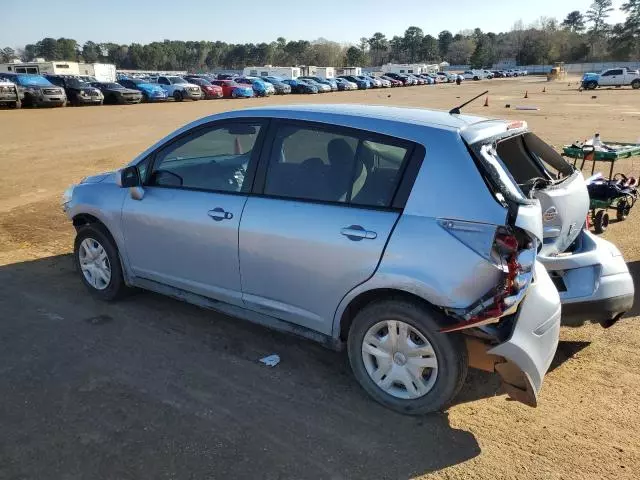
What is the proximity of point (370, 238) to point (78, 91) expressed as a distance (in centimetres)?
3003

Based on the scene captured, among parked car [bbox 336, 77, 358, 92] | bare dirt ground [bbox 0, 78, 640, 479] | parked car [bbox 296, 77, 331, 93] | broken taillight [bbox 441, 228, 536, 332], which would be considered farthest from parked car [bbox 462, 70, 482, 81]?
broken taillight [bbox 441, 228, 536, 332]

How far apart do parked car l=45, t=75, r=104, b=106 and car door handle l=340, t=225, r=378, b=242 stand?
29.7 meters

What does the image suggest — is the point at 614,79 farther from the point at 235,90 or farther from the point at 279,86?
the point at 235,90

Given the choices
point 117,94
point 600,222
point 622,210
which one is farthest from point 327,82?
point 600,222

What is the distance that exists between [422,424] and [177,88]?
35.3 meters

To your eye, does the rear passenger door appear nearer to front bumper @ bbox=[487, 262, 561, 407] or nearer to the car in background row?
front bumper @ bbox=[487, 262, 561, 407]

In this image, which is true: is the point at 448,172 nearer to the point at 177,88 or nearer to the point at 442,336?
the point at 442,336

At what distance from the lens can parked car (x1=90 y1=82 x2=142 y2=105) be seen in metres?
30.6

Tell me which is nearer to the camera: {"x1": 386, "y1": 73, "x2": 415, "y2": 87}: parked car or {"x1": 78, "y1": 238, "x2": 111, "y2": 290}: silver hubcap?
{"x1": 78, "y1": 238, "x2": 111, "y2": 290}: silver hubcap

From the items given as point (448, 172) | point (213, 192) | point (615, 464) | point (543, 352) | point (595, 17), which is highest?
point (595, 17)

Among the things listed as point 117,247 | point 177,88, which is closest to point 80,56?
point 177,88

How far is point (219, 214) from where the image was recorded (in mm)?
3693

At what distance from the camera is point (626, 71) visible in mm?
49312

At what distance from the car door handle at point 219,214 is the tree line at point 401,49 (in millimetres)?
134709
